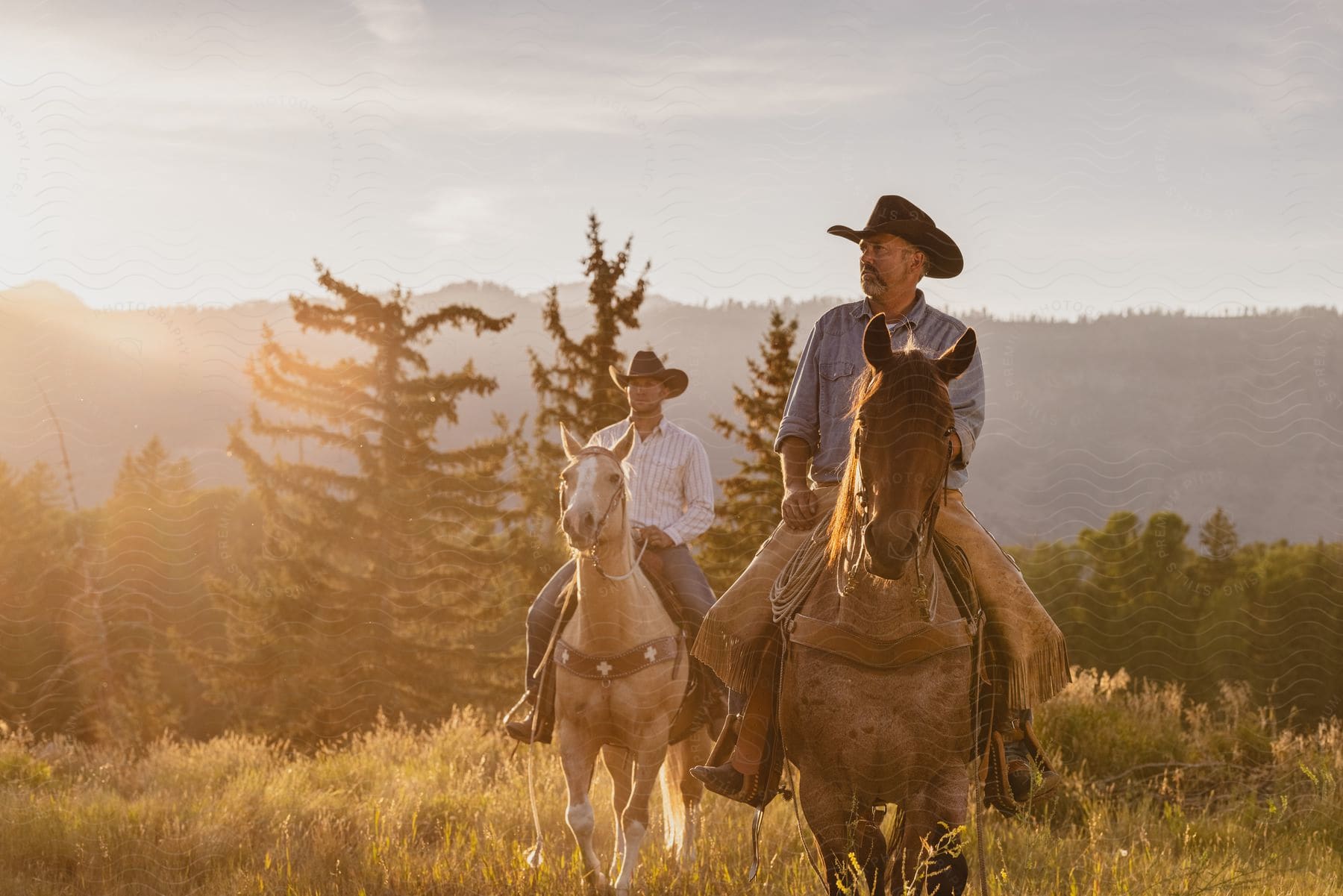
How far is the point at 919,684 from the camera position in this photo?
424cm

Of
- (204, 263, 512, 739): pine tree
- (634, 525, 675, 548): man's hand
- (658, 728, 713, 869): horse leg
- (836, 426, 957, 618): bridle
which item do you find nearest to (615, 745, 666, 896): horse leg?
(658, 728, 713, 869): horse leg

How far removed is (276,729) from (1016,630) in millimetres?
30014

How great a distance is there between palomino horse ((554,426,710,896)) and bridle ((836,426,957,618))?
2777 mm

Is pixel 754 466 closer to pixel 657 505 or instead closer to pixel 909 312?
pixel 657 505

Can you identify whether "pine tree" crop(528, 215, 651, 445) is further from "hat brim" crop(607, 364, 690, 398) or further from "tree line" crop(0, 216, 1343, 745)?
"hat brim" crop(607, 364, 690, 398)

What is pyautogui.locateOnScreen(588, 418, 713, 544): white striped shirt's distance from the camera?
822 cm

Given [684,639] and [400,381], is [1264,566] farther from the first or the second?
[684,639]

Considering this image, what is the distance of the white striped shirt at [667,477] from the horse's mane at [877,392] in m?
3.98

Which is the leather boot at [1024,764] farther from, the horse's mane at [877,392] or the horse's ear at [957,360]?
the horse's ear at [957,360]

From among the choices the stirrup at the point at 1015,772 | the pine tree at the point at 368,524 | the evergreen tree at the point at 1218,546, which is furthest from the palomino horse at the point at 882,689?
the evergreen tree at the point at 1218,546

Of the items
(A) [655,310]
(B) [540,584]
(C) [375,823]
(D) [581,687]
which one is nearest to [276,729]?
(B) [540,584]

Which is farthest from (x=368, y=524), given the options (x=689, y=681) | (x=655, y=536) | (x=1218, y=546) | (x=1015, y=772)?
(x=1218, y=546)

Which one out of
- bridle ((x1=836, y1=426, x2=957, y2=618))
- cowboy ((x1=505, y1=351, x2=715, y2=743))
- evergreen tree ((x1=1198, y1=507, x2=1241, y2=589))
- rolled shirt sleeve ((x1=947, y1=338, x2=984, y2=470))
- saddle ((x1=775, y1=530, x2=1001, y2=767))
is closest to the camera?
bridle ((x1=836, y1=426, x2=957, y2=618))

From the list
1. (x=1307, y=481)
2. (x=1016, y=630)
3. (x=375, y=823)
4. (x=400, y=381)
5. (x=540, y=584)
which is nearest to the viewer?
(x=1016, y=630)
